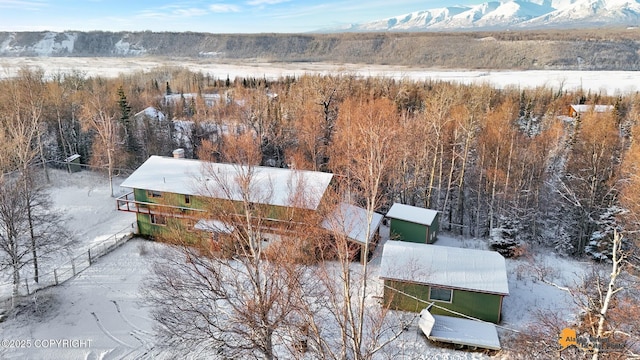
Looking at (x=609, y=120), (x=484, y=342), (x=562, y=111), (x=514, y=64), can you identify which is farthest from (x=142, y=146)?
(x=514, y=64)

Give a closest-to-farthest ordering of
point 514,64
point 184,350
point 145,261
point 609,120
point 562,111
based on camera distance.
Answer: point 184,350 < point 145,261 < point 609,120 < point 562,111 < point 514,64

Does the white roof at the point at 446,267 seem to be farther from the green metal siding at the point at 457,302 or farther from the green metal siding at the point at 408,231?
the green metal siding at the point at 408,231

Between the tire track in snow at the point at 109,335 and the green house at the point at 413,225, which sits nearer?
the tire track in snow at the point at 109,335

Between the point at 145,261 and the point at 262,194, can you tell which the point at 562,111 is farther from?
the point at 145,261

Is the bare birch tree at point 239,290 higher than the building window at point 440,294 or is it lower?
higher

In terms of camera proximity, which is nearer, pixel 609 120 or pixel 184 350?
pixel 184 350


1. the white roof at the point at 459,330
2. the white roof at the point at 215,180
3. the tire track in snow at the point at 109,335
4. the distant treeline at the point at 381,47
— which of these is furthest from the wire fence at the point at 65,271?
the distant treeline at the point at 381,47

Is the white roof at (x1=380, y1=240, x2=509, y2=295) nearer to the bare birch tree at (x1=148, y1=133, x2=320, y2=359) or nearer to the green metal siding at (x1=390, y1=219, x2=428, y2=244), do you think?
the green metal siding at (x1=390, y1=219, x2=428, y2=244)
